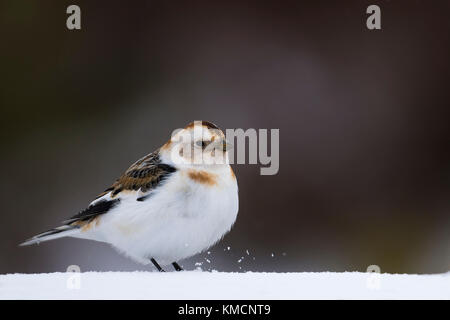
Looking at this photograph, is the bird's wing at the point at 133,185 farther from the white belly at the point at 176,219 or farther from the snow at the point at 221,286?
the snow at the point at 221,286

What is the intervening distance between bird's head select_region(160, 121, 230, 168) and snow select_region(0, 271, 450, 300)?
70 cm

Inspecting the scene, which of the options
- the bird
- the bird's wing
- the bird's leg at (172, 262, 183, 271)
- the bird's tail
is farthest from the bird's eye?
the bird's tail

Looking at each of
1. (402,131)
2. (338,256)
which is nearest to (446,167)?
(402,131)

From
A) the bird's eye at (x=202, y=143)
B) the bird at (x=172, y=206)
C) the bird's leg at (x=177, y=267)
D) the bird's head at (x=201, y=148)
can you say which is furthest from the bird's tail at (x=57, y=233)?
the bird's eye at (x=202, y=143)

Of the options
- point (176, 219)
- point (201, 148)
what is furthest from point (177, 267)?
point (201, 148)

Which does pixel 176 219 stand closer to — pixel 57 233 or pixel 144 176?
pixel 144 176

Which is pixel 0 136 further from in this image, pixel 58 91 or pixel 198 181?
pixel 198 181

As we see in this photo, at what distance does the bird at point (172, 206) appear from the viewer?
3.35m

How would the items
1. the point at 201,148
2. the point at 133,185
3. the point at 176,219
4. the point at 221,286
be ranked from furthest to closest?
the point at 133,185
the point at 201,148
the point at 176,219
the point at 221,286

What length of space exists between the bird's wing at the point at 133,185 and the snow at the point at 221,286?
61 centimetres

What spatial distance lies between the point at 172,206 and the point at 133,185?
0.39 m

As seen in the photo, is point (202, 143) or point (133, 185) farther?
point (133, 185)

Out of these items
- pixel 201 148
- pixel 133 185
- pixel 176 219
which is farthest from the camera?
pixel 133 185

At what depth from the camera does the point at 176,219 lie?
3.33 meters
